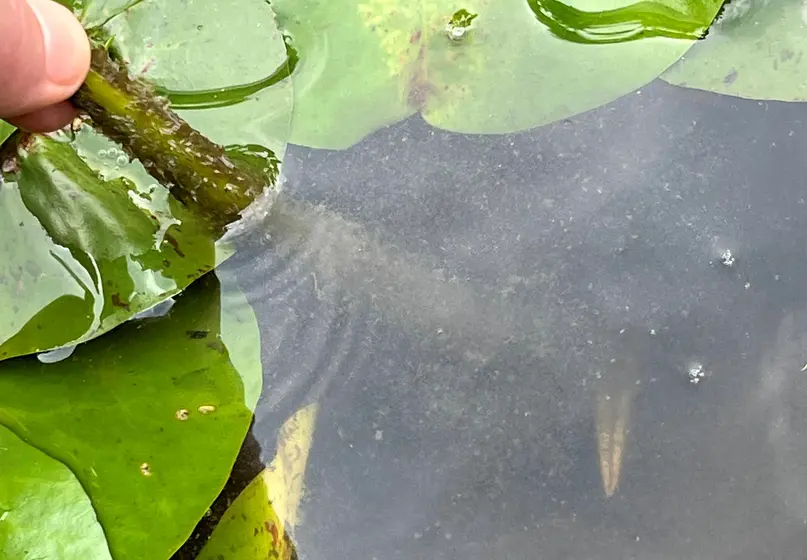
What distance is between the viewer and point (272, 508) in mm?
1024

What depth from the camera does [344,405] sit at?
105 centimetres

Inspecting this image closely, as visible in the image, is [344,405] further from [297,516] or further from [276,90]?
[276,90]

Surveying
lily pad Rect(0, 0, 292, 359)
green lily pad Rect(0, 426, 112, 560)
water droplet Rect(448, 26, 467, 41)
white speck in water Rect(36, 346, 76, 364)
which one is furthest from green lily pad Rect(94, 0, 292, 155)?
green lily pad Rect(0, 426, 112, 560)

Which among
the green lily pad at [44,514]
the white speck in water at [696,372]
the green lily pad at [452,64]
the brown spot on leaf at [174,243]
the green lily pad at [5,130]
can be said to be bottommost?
the green lily pad at [44,514]

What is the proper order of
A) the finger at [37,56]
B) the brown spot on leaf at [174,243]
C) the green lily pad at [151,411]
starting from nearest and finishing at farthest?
the finger at [37,56]
the green lily pad at [151,411]
the brown spot on leaf at [174,243]

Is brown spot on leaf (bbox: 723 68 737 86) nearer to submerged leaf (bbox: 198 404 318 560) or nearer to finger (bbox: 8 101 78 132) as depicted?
submerged leaf (bbox: 198 404 318 560)

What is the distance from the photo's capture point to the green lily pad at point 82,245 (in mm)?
972

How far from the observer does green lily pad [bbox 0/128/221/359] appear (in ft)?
3.19

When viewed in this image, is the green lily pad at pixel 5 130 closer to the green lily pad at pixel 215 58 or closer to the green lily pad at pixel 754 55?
the green lily pad at pixel 215 58

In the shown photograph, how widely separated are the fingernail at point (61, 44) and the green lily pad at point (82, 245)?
0.30 meters

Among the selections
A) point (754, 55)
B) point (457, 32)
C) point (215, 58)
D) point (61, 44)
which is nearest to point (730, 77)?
point (754, 55)

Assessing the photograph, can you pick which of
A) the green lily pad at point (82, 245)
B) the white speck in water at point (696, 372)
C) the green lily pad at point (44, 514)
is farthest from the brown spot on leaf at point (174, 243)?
the white speck in water at point (696, 372)

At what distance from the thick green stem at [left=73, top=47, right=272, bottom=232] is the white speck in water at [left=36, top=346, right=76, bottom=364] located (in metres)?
0.29

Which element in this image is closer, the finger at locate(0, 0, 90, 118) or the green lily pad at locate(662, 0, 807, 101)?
the finger at locate(0, 0, 90, 118)
